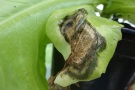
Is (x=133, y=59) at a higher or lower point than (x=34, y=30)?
lower

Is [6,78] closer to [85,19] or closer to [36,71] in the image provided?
[36,71]

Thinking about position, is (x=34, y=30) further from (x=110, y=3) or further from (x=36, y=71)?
(x=110, y=3)

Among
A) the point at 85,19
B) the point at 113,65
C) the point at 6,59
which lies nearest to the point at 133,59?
the point at 113,65

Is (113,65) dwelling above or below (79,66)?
below

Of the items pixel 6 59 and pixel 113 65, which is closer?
pixel 6 59

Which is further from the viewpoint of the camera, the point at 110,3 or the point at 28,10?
the point at 110,3

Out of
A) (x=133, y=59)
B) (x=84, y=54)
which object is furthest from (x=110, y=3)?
(x=84, y=54)

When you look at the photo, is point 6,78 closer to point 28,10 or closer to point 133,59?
point 28,10

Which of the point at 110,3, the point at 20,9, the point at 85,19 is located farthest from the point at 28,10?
the point at 110,3
